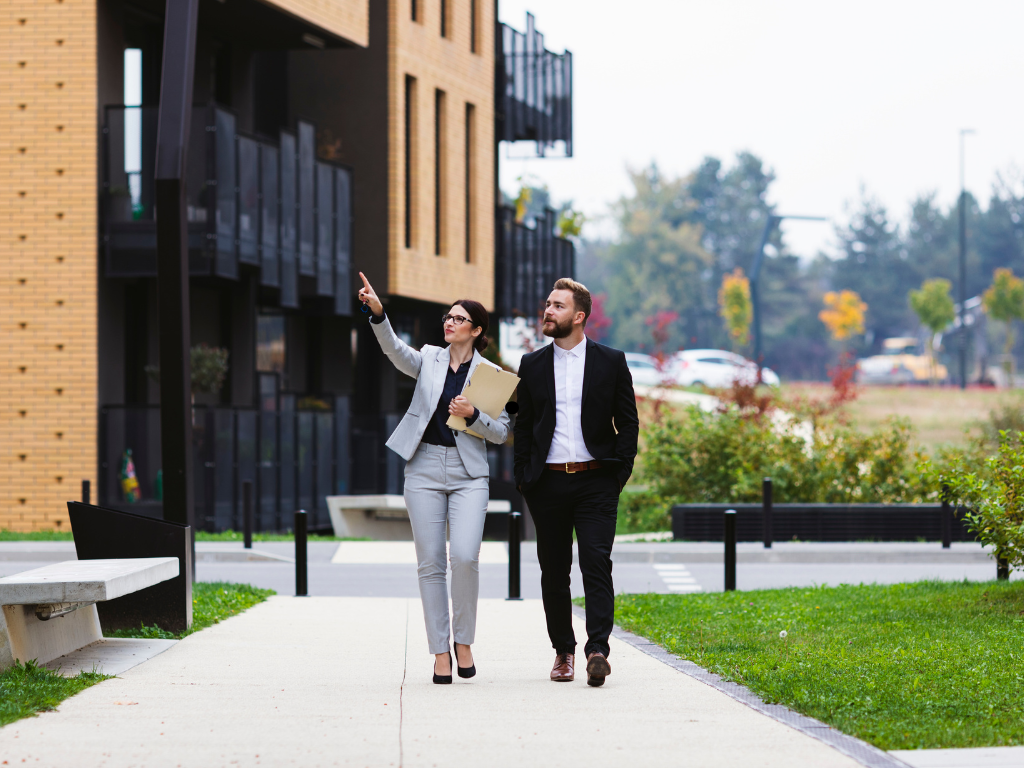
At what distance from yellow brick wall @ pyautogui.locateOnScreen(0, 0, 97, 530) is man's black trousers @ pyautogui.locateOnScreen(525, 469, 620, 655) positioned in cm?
1331

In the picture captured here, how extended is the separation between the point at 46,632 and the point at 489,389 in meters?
2.96

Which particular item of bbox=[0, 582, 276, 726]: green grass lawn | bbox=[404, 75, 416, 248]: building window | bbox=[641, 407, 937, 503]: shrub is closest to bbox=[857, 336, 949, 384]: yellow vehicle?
bbox=[404, 75, 416, 248]: building window

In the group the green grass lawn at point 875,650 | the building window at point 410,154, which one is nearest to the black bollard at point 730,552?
the green grass lawn at point 875,650

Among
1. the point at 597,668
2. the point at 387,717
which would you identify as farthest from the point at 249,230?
the point at 387,717

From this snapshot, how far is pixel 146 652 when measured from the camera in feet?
26.7

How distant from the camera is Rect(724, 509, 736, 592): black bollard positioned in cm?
1239

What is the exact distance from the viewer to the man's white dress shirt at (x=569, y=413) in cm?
714

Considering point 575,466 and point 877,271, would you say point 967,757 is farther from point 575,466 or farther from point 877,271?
point 877,271

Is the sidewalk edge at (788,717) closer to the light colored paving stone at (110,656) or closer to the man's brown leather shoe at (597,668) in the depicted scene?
the man's brown leather shoe at (597,668)

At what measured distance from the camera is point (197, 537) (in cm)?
1833

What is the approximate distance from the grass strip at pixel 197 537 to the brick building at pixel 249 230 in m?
0.62

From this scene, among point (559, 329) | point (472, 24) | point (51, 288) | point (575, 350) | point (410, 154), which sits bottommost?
point (575, 350)

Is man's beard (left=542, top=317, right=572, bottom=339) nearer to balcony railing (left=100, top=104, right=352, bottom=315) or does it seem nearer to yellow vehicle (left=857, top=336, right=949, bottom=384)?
balcony railing (left=100, top=104, right=352, bottom=315)

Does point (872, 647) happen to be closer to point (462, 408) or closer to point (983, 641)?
point (983, 641)
